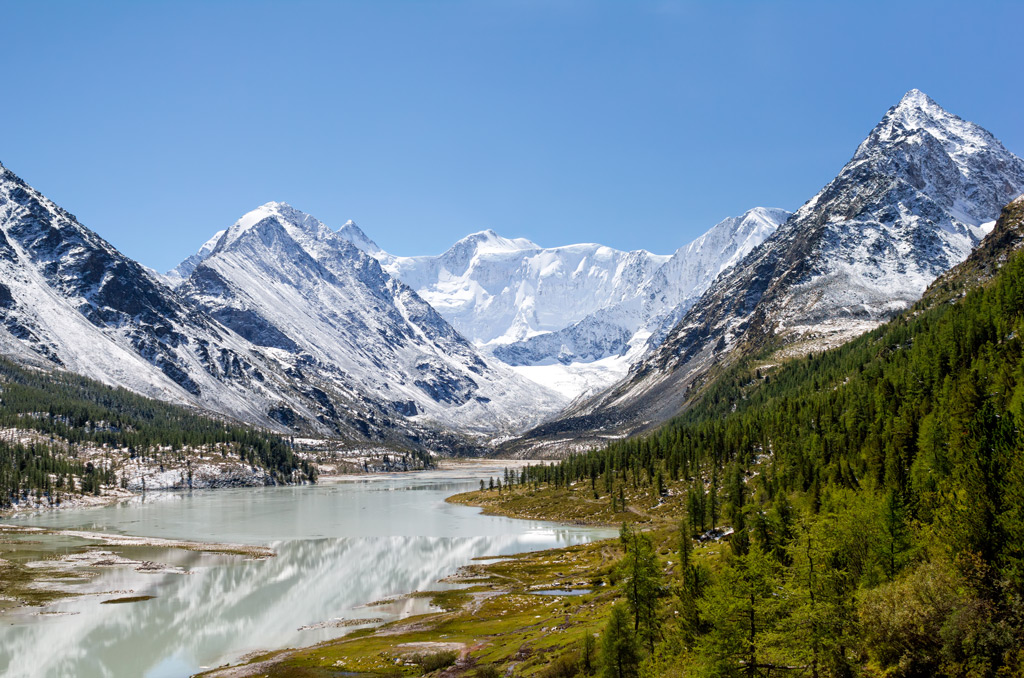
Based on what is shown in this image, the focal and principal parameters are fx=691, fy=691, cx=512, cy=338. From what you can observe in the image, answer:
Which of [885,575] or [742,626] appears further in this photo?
[885,575]

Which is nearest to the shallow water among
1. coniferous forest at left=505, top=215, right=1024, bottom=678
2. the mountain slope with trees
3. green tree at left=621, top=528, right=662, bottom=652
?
green tree at left=621, top=528, right=662, bottom=652

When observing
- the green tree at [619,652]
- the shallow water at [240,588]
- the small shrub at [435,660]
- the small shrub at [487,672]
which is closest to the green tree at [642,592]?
the green tree at [619,652]

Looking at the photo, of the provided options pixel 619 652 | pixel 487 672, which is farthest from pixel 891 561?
pixel 487 672

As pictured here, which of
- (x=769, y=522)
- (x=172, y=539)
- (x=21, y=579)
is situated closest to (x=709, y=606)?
(x=769, y=522)

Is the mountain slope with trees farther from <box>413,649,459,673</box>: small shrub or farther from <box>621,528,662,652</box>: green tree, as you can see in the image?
<box>413,649,459,673</box>: small shrub

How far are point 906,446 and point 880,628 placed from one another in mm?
58791

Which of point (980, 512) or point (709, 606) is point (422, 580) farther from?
point (980, 512)

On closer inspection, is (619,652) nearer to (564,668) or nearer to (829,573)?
(564,668)

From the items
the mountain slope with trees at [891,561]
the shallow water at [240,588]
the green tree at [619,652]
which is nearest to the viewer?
the mountain slope with trees at [891,561]

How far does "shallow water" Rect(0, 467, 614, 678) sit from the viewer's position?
2630 inches

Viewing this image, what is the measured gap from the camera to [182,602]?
85.9 metres

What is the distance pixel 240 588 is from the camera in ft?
309

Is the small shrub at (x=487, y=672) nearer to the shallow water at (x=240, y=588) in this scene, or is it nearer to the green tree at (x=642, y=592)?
the green tree at (x=642, y=592)

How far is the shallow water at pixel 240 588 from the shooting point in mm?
66812
